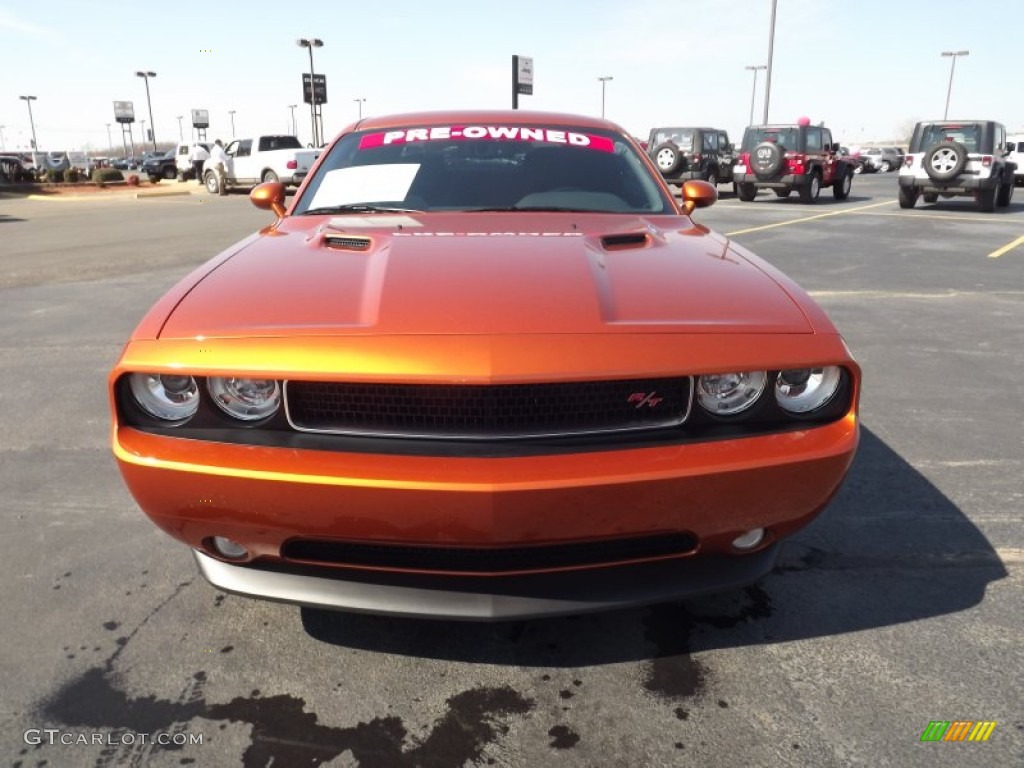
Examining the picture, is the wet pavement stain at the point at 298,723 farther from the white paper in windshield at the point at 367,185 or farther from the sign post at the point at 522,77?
the sign post at the point at 522,77

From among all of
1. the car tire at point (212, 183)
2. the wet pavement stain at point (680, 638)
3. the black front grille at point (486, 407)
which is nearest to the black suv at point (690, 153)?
the car tire at point (212, 183)

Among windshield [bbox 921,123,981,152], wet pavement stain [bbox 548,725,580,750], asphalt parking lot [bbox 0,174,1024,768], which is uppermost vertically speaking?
windshield [bbox 921,123,981,152]

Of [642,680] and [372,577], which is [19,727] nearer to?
[372,577]

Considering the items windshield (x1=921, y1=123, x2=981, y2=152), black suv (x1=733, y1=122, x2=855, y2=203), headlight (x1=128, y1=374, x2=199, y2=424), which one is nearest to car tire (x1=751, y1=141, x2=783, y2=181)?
black suv (x1=733, y1=122, x2=855, y2=203)

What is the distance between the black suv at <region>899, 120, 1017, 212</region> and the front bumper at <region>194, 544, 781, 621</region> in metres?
17.1

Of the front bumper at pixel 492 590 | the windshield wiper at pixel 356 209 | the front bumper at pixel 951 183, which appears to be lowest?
the front bumper at pixel 492 590

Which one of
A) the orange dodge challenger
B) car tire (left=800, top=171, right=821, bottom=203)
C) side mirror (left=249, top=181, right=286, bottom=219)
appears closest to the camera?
the orange dodge challenger

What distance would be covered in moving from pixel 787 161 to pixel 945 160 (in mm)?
3487

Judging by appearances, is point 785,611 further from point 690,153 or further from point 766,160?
point 690,153

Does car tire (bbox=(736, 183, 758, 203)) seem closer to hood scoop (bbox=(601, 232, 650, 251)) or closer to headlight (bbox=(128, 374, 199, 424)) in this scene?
hood scoop (bbox=(601, 232, 650, 251))

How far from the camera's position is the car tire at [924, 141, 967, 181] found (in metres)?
15.6

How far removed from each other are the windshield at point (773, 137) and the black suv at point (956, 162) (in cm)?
264

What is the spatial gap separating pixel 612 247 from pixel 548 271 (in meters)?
0.40

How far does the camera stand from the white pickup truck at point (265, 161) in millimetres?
21938
